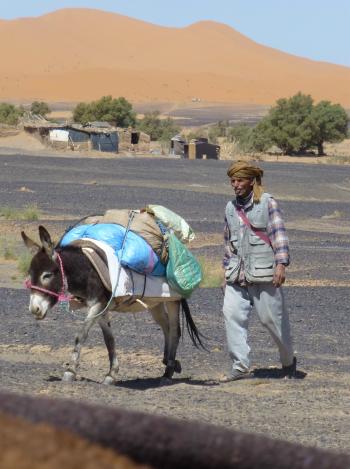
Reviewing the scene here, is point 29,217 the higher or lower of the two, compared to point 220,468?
lower

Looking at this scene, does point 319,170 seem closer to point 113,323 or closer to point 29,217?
point 29,217

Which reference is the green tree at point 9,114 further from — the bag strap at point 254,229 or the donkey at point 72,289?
the donkey at point 72,289

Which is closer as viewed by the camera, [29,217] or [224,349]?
[224,349]

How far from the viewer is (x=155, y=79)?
15175cm

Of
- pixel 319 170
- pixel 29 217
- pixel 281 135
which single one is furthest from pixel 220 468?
pixel 281 135

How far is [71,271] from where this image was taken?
9.37 metres

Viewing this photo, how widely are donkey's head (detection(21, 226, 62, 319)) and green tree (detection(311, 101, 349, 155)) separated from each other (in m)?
61.8

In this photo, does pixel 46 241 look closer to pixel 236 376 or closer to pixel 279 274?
pixel 279 274

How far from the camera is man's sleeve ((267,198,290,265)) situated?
9609 mm

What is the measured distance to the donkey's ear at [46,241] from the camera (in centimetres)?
914

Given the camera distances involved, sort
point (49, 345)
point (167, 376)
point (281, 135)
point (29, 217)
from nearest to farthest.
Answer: point (167, 376) → point (49, 345) → point (29, 217) → point (281, 135)

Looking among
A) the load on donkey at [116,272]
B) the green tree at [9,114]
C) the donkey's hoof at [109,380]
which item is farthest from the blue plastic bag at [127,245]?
the green tree at [9,114]

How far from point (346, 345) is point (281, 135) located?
58041 mm

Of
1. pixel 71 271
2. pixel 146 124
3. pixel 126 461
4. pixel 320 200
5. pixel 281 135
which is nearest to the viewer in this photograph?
pixel 126 461
